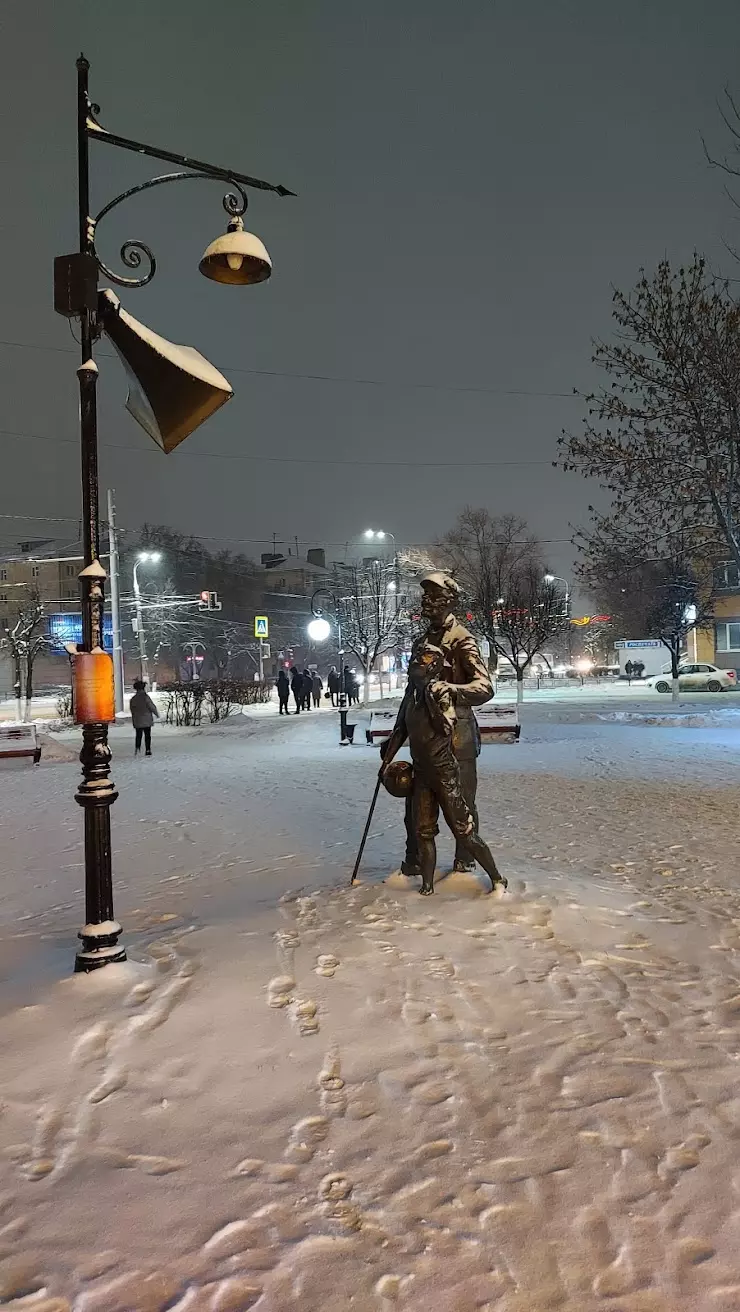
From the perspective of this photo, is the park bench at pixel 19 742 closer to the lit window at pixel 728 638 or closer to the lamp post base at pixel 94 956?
the lamp post base at pixel 94 956

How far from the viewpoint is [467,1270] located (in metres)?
2.42

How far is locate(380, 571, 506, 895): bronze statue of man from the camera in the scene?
579 centimetres

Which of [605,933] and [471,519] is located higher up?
[471,519]

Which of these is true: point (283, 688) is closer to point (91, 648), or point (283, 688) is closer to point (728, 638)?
point (91, 648)

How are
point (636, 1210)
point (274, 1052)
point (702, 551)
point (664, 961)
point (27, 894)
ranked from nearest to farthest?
point (636, 1210) → point (274, 1052) → point (664, 961) → point (27, 894) → point (702, 551)

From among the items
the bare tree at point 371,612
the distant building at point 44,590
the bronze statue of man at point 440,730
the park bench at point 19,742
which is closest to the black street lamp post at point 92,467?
the bronze statue of man at point 440,730

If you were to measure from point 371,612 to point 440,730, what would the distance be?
32777mm

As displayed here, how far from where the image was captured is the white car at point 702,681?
133ft

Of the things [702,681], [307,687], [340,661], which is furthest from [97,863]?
[702,681]

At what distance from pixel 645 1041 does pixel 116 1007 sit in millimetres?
2622

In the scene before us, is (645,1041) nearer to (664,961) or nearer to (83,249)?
(664,961)

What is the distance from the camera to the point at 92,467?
4.77 metres

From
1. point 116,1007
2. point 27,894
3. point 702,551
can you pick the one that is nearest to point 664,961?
point 116,1007

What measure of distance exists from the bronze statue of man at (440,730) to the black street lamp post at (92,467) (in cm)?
213
